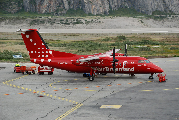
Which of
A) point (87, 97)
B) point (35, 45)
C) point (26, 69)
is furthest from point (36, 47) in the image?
point (87, 97)

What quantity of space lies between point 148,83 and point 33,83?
15.9 metres

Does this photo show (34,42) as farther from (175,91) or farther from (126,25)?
(126,25)

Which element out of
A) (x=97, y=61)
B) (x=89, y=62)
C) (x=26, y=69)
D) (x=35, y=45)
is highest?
(x=35, y=45)

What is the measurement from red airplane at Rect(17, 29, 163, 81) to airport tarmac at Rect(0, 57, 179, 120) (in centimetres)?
145

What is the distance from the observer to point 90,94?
112ft

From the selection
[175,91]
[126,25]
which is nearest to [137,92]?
[175,91]

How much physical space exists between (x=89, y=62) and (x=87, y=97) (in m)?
12.1

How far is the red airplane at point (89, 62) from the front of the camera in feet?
143

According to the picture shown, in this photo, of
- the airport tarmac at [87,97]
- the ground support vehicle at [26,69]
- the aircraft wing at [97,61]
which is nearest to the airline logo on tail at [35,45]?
the ground support vehicle at [26,69]

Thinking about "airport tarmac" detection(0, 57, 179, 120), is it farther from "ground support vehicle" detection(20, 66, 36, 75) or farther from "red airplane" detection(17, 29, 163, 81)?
"ground support vehicle" detection(20, 66, 36, 75)

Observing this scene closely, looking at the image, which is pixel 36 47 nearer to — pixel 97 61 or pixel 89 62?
pixel 89 62

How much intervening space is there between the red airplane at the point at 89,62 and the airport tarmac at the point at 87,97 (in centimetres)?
145

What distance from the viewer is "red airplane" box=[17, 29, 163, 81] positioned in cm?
4344

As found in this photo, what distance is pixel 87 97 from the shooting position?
3244 centimetres
